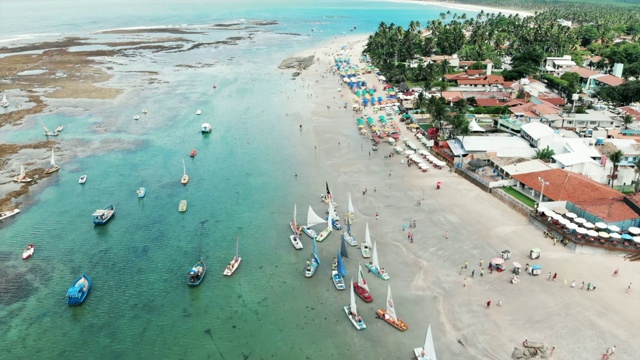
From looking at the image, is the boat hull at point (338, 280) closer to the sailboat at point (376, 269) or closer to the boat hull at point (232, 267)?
the sailboat at point (376, 269)

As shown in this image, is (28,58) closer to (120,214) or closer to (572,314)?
(120,214)

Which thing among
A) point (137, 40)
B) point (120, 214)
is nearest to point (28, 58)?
point (137, 40)

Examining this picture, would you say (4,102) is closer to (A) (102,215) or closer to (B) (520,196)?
(A) (102,215)

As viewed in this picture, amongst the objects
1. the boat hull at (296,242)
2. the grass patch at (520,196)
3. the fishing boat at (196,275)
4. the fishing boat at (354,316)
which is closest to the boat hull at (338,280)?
the fishing boat at (354,316)

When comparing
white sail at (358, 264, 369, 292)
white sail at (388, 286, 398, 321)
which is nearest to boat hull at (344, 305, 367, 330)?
white sail at (388, 286, 398, 321)

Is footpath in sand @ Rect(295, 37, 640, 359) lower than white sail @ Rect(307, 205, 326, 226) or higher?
lower

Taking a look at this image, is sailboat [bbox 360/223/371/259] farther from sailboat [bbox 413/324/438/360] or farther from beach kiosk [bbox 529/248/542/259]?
beach kiosk [bbox 529/248/542/259]

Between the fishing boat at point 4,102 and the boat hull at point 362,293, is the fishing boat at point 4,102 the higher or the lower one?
the higher one
